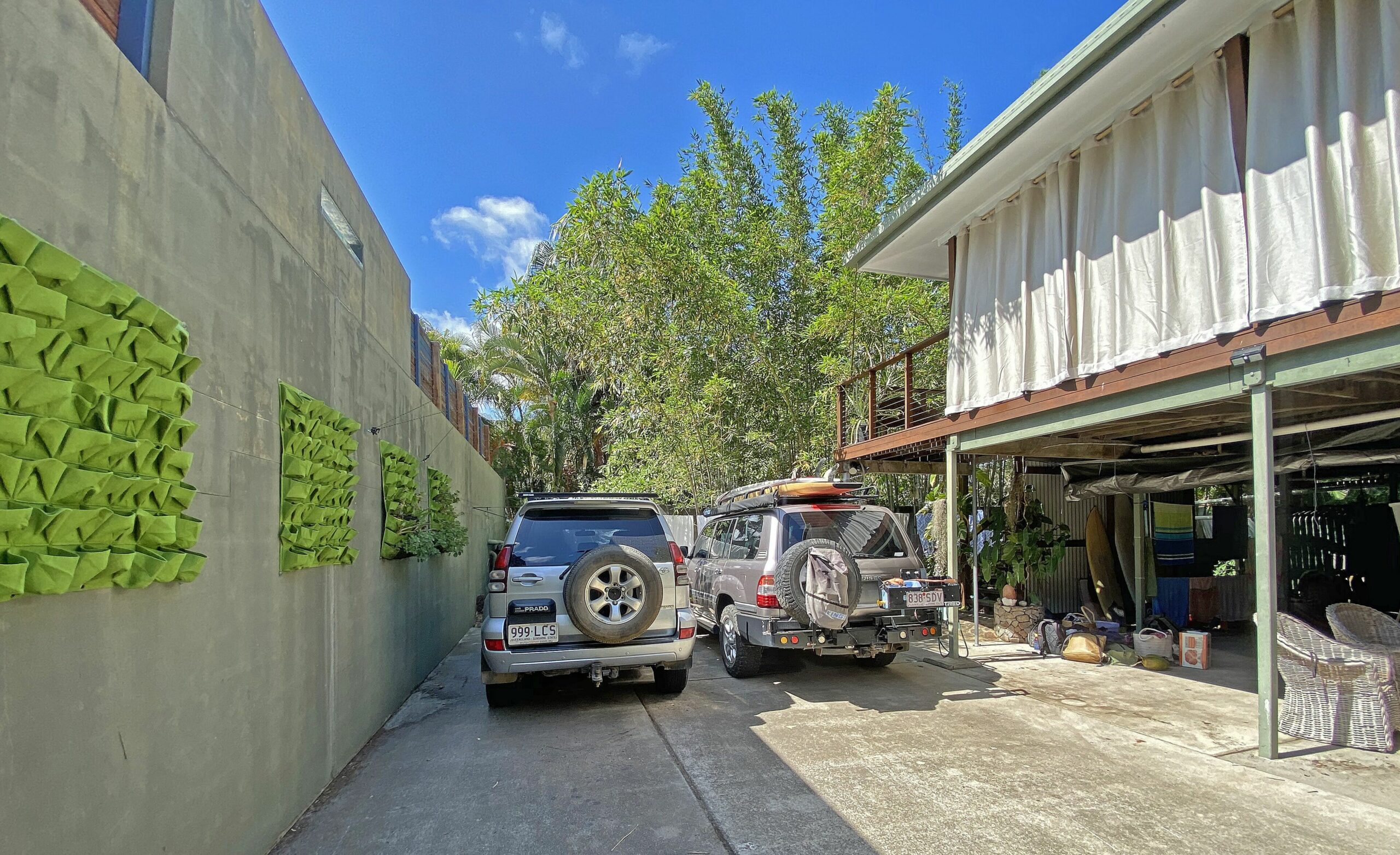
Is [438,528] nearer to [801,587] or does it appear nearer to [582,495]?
[582,495]

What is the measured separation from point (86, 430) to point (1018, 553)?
10.3m

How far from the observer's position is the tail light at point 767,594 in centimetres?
695

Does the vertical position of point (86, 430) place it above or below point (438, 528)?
above

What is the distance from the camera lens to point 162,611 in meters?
2.88

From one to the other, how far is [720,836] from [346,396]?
386 cm

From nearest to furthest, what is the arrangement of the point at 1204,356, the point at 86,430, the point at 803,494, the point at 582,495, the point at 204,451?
1. the point at 86,430
2. the point at 204,451
3. the point at 1204,356
4. the point at 582,495
5. the point at 803,494

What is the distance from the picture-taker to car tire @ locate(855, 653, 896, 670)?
26.6 feet

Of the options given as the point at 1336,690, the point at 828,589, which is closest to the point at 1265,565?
the point at 1336,690

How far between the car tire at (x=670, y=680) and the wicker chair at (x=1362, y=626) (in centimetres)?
521

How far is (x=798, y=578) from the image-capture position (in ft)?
22.2

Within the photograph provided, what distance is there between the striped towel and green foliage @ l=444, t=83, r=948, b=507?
4.91 metres

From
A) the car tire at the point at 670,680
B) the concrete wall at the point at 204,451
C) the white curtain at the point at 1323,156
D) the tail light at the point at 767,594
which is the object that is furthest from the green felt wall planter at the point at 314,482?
the white curtain at the point at 1323,156

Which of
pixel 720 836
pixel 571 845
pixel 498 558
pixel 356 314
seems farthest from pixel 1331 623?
pixel 356 314

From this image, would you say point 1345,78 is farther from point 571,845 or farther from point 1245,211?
point 571,845
